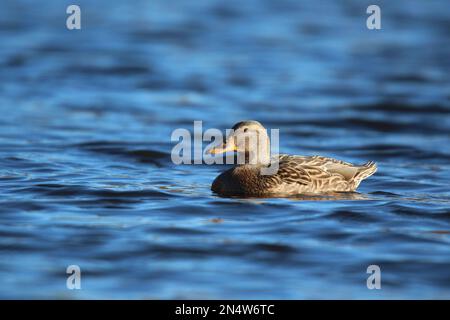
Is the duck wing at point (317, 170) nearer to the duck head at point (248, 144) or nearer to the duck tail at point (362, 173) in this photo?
the duck tail at point (362, 173)

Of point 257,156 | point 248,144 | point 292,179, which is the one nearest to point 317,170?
point 292,179

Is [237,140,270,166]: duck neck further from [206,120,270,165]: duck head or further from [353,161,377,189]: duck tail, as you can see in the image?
[353,161,377,189]: duck tail

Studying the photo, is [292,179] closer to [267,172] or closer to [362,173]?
[267,172]

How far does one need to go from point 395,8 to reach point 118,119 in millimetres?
14728

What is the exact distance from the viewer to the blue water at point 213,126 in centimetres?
991

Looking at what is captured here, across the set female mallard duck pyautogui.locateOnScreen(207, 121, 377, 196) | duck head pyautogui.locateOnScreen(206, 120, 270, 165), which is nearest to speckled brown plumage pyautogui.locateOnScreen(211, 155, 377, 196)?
female mallard duck pyautogui.locateOnScreen(207, 121, 377, 196)

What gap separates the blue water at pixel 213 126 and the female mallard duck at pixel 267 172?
253mm

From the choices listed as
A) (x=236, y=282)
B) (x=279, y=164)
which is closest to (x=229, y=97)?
(x=279, y=164)

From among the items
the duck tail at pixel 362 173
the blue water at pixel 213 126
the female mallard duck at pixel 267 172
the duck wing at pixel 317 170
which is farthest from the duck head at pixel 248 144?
the duck tail at pixel 362 173

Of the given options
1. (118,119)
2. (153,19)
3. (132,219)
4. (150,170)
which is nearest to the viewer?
(132,219)

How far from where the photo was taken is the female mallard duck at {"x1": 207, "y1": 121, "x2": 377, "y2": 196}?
12.6 metres

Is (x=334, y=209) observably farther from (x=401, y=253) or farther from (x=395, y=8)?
(x=395, y=8)

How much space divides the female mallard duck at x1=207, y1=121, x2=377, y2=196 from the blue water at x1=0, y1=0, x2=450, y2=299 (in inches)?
10.0
